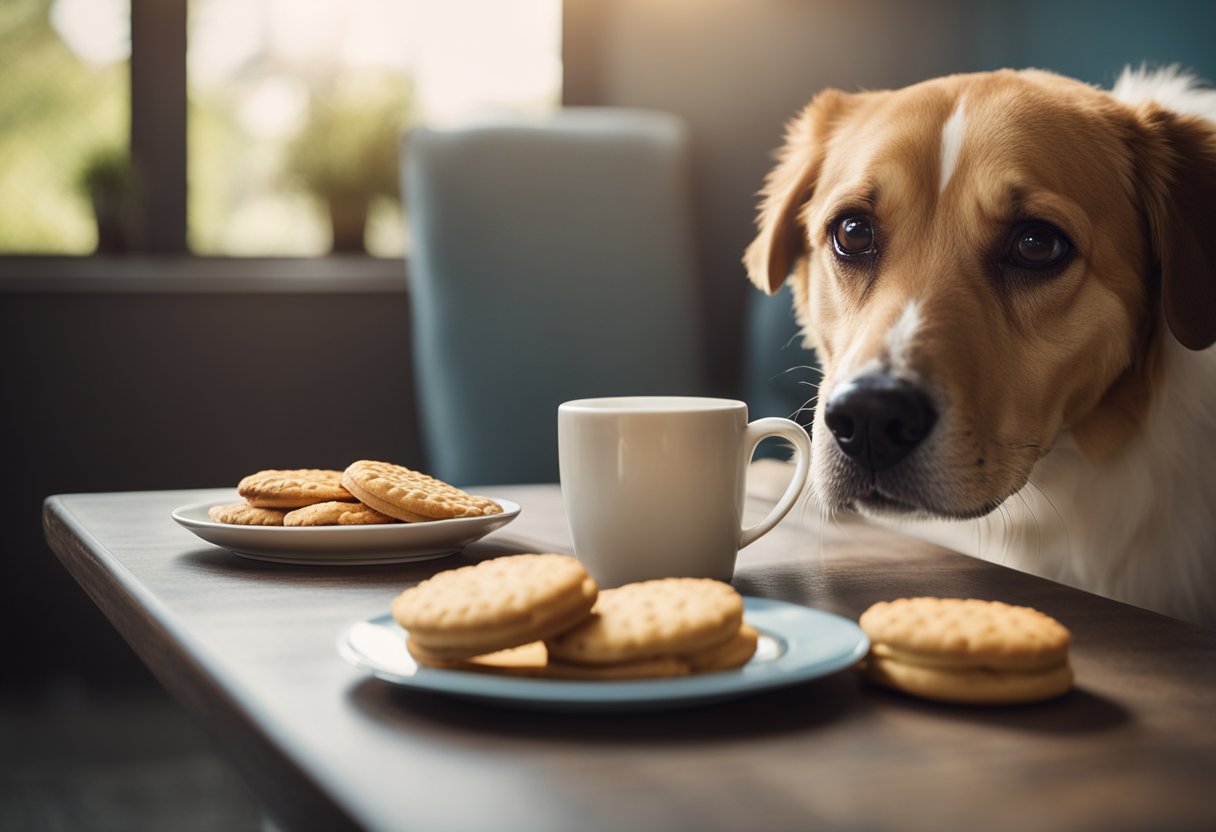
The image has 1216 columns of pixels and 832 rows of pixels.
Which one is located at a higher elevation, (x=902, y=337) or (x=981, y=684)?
(x=902, y=337)

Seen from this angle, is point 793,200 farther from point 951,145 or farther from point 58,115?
point 58,115

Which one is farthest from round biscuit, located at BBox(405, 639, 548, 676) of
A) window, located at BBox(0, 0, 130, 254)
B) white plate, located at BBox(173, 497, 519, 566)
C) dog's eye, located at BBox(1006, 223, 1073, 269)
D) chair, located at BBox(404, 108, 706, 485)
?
window, located at BBox(0, 0, 130, 254)

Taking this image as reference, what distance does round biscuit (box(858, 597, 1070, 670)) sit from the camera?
602 millimetres

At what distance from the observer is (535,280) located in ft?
9.13

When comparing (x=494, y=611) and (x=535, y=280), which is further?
(x=535, y=280)

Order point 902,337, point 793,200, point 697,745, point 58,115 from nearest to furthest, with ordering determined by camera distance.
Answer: point 697,745 → point 902,337 → point 793,200 → point 58,115

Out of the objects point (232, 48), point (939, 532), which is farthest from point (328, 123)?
point (939, 532)

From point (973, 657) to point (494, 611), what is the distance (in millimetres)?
245

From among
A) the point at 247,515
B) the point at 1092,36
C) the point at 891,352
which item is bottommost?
the point at 247,515

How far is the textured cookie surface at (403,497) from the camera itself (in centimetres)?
98

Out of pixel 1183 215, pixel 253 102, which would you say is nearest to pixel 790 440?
pixel 1183 215

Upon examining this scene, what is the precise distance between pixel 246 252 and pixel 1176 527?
101 inches

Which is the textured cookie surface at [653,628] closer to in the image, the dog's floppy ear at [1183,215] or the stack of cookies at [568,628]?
the stack of cookies at [568,628]

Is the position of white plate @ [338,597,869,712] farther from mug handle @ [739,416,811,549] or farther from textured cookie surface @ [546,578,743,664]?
mug handle @ [739,416,811,549]
